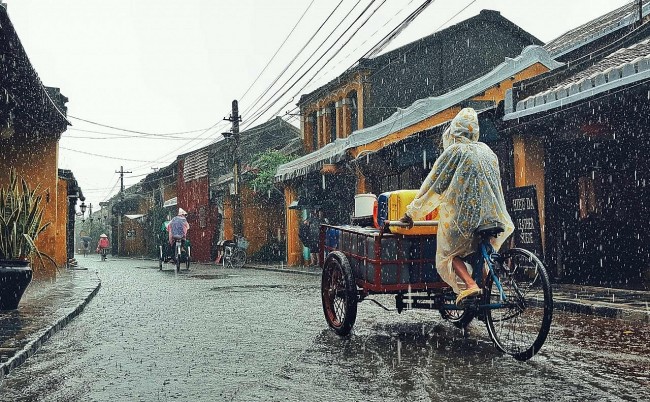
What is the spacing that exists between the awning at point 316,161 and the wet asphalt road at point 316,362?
38.1 ft

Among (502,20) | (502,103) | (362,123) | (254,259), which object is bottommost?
(254,259)

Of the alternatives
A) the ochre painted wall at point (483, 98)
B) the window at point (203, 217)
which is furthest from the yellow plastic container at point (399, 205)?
the window at point (203, 217)

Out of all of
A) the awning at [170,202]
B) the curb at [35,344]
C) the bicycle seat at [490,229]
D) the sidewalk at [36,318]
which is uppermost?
the awning at [170,202]

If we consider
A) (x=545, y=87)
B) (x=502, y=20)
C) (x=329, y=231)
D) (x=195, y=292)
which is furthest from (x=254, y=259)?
(x=329, y=231)

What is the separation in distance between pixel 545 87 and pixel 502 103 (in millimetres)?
823

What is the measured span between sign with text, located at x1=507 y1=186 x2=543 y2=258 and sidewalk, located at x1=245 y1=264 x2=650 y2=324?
3.12 feet

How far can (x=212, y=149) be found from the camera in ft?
121

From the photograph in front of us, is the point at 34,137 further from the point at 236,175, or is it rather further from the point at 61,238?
the point at 236,175

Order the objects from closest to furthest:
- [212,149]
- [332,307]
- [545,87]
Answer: [332,307] → [545,87] → [212,149]

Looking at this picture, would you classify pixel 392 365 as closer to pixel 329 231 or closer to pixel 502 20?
pixel 329 231

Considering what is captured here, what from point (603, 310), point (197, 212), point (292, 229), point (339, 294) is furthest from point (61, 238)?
point (197, 212)

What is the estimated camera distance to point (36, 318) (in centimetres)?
737

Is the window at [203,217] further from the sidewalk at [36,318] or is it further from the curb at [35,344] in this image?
the curb at [35,344]

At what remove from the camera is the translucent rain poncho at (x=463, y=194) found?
205 inches
